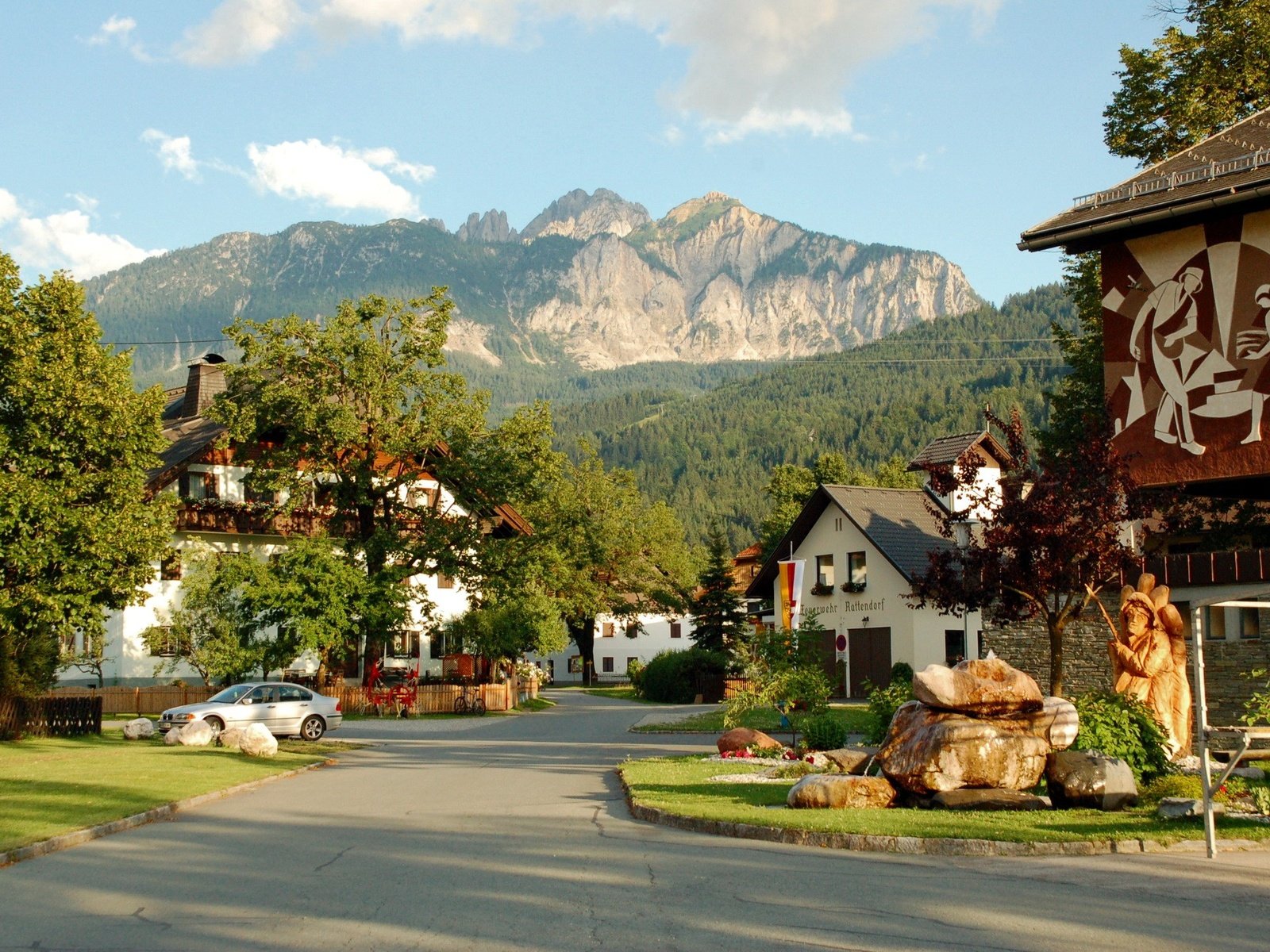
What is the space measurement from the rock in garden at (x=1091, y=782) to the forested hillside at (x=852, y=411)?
120 metres

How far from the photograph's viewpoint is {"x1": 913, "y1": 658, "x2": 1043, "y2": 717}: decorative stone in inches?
573

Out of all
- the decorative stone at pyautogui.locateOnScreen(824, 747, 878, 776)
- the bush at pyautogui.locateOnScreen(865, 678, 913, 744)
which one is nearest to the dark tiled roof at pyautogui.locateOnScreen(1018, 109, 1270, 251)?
the bush at pyautogui.locateOnScreen(865, 678, 913, 744)

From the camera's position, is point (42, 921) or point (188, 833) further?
point (188, 833)

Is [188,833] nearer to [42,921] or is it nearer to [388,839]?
[388,839]

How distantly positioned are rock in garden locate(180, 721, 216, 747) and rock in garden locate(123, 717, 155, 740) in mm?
2685

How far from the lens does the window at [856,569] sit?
164 feet

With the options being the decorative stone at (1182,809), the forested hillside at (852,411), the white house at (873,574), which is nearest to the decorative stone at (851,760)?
the decorative stone at (1182,809)

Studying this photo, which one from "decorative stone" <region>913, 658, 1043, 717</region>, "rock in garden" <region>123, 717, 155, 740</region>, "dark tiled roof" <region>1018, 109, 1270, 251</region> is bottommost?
"rock in garden" <region>123, 717, 155, 740</region>

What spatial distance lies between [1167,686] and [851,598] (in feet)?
109

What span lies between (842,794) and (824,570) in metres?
38.1

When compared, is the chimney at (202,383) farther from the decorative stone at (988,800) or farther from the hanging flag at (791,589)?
the decorative stone at (988,800)

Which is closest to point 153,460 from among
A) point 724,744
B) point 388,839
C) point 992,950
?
point 724,744

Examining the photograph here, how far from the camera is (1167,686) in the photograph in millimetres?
17234

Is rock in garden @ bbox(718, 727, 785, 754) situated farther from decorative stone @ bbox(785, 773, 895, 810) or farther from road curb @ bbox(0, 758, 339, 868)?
road curb @ bbox(0, 758, 339, 868)
